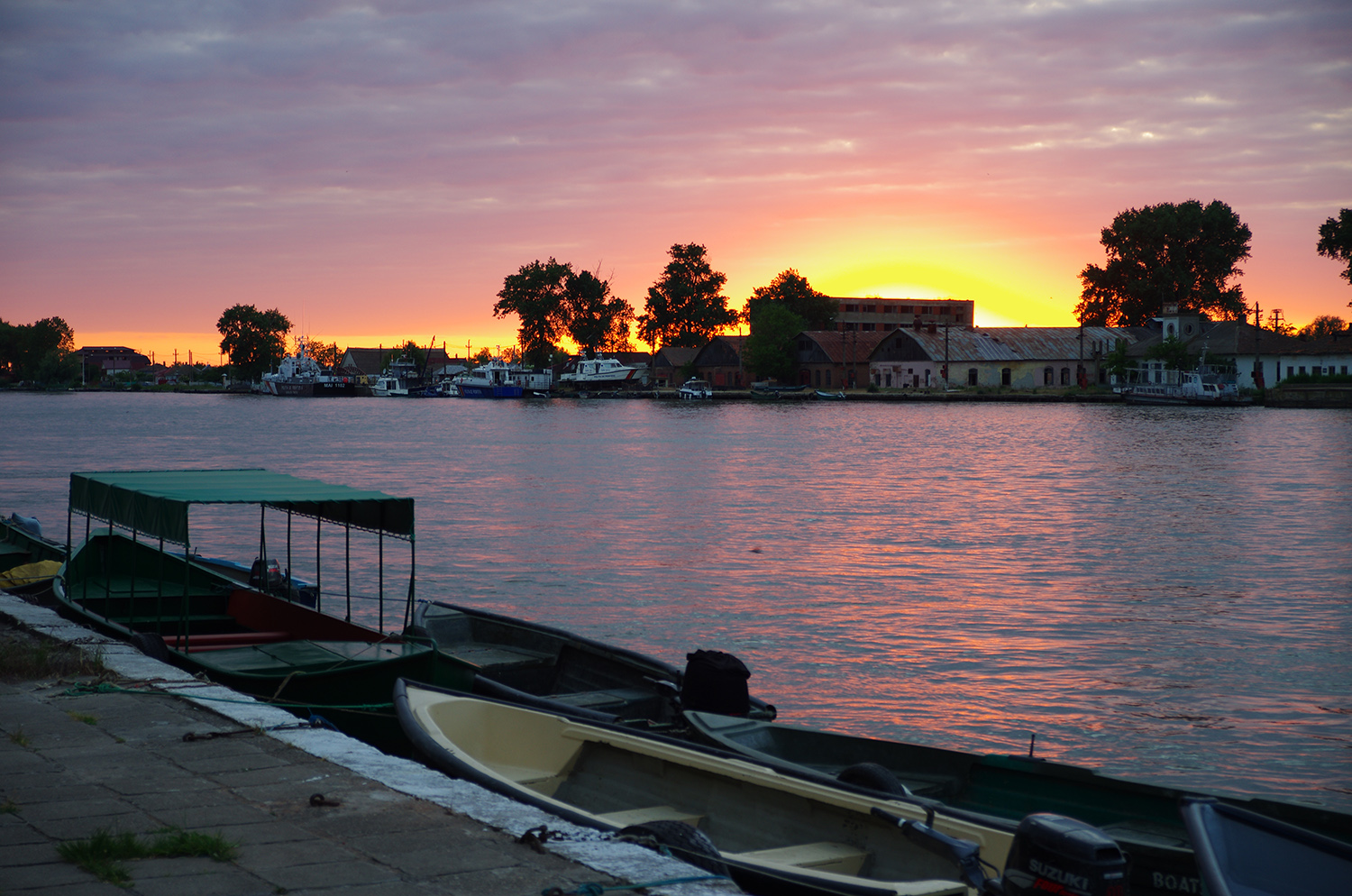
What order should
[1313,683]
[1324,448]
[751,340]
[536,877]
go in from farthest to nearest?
1. [751,340]
2. [1324,448]
3. [1313,683]
4. [536,877]

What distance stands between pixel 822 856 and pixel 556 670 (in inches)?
247

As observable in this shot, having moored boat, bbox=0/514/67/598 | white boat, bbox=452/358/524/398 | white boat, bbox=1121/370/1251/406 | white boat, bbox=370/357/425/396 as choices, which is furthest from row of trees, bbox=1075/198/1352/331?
moored boat, bbox=0/514/67/598

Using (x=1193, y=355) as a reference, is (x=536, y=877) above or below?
below

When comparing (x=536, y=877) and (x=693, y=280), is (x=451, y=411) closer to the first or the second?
(x=693, y=280)

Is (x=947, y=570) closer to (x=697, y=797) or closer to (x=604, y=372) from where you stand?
(x=697, y=797)

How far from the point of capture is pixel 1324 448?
57.1 metres

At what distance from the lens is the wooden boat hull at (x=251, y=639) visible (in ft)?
35.7

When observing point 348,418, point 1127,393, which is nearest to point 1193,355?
point 1127,393

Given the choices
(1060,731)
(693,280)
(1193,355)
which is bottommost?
(1060,731)

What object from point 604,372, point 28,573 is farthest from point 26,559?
point 604,372

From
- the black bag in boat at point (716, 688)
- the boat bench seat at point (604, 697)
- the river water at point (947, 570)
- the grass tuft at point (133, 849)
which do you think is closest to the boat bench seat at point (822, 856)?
the grass tuft at point (133, 849)

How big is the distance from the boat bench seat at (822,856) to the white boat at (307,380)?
569 ft

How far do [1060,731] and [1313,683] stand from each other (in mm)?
4376

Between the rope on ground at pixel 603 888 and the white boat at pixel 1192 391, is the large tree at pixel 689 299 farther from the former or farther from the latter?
the rope on ground at pixel 603 888
